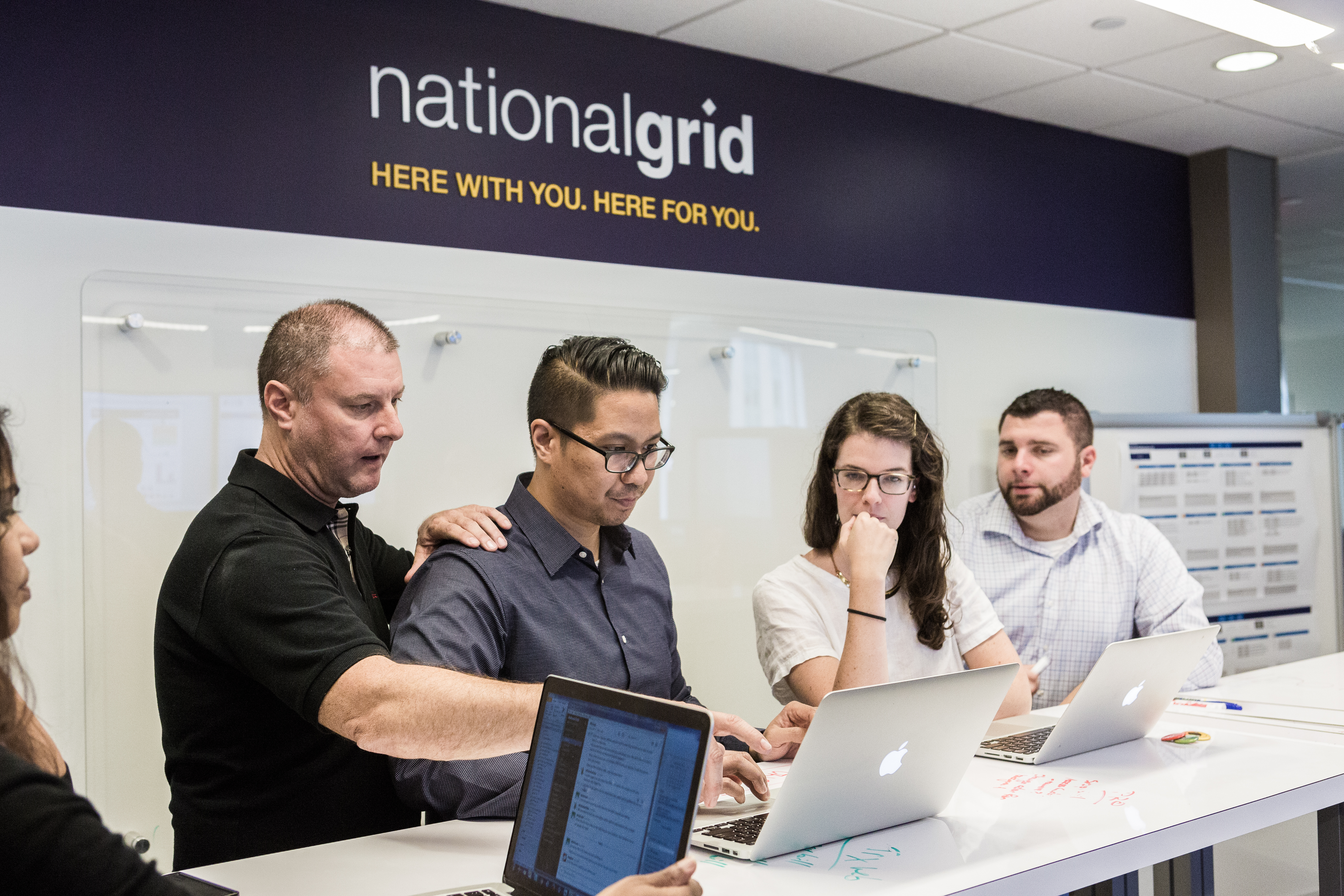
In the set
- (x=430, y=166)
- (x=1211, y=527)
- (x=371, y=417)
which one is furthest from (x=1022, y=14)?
(x=371, y=417)

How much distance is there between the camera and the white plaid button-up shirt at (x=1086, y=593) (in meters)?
3.08

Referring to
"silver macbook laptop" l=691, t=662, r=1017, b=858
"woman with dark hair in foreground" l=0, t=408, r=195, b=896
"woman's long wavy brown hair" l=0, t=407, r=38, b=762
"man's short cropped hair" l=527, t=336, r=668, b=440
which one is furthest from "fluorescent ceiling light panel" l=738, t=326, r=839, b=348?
"woman with dark hair in foreground" l=0, t=408, r=195, b=896

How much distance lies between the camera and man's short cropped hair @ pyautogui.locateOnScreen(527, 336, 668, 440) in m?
2.00

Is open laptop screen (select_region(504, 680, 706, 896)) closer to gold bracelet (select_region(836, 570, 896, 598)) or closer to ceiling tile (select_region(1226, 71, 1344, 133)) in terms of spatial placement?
gold bracelet (select_region(836, 570, 896, 598))

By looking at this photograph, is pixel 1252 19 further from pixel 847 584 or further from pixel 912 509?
pixel 847 584

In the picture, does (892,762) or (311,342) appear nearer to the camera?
(892,762)

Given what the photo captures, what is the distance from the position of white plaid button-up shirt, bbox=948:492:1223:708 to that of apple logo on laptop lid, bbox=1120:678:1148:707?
0.92 m

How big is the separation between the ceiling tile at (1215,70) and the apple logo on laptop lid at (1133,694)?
261cm

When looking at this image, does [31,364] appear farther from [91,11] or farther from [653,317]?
[653,317]

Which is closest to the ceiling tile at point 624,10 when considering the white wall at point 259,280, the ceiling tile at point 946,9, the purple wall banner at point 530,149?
the purple wall banner at point 530,149

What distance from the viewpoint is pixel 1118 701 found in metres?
2.03

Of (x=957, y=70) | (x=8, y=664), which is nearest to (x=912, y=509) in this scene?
(x=8, y=664)

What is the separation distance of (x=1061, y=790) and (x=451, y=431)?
196 centimetres

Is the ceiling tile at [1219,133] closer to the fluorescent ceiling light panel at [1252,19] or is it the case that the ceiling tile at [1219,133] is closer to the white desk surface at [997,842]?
the fluorescent ceiling light panel at [1252,19]
